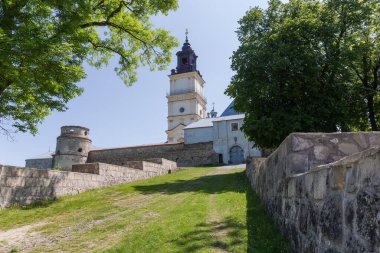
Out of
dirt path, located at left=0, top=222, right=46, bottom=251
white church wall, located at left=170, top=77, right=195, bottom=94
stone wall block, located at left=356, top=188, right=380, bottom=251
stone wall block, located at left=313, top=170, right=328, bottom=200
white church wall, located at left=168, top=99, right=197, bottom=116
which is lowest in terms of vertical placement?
dirt path, located at left=0, top=222, right=46, bottom=251

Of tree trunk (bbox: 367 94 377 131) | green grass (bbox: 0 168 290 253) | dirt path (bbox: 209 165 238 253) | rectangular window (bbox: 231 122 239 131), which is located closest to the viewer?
dirt path (bbox: 209 165 238 253)

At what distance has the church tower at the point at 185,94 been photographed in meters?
59.7

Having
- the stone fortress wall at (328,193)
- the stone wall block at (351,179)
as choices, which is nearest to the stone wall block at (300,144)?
the stone fortress wall at (328,193)

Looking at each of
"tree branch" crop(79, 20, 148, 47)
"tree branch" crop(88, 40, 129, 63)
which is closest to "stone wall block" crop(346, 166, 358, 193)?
"tree branch" crop(79, 20, 148, 47)

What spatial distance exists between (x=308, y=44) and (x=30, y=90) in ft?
50.9

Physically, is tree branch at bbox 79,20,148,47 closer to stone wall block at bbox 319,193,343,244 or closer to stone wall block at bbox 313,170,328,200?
stone wall block at bbox 313,170,328,200

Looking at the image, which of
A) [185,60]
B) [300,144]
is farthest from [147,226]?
[185,60]

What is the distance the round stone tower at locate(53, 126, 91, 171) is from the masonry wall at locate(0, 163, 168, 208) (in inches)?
895

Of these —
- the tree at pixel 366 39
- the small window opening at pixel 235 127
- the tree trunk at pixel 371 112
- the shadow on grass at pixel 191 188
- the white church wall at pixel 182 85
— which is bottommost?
the shadow on grass at pixel 191 188

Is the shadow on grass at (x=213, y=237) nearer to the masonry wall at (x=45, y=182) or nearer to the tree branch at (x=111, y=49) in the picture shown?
the masonry wall at (x=45, y=182)

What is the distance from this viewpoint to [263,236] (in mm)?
5227

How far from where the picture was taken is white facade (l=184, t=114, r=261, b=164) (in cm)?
4019

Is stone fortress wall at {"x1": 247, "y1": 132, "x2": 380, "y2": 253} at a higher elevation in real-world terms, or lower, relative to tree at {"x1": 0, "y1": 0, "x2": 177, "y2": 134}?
lower

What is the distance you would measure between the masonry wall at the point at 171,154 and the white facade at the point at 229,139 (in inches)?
50.2
